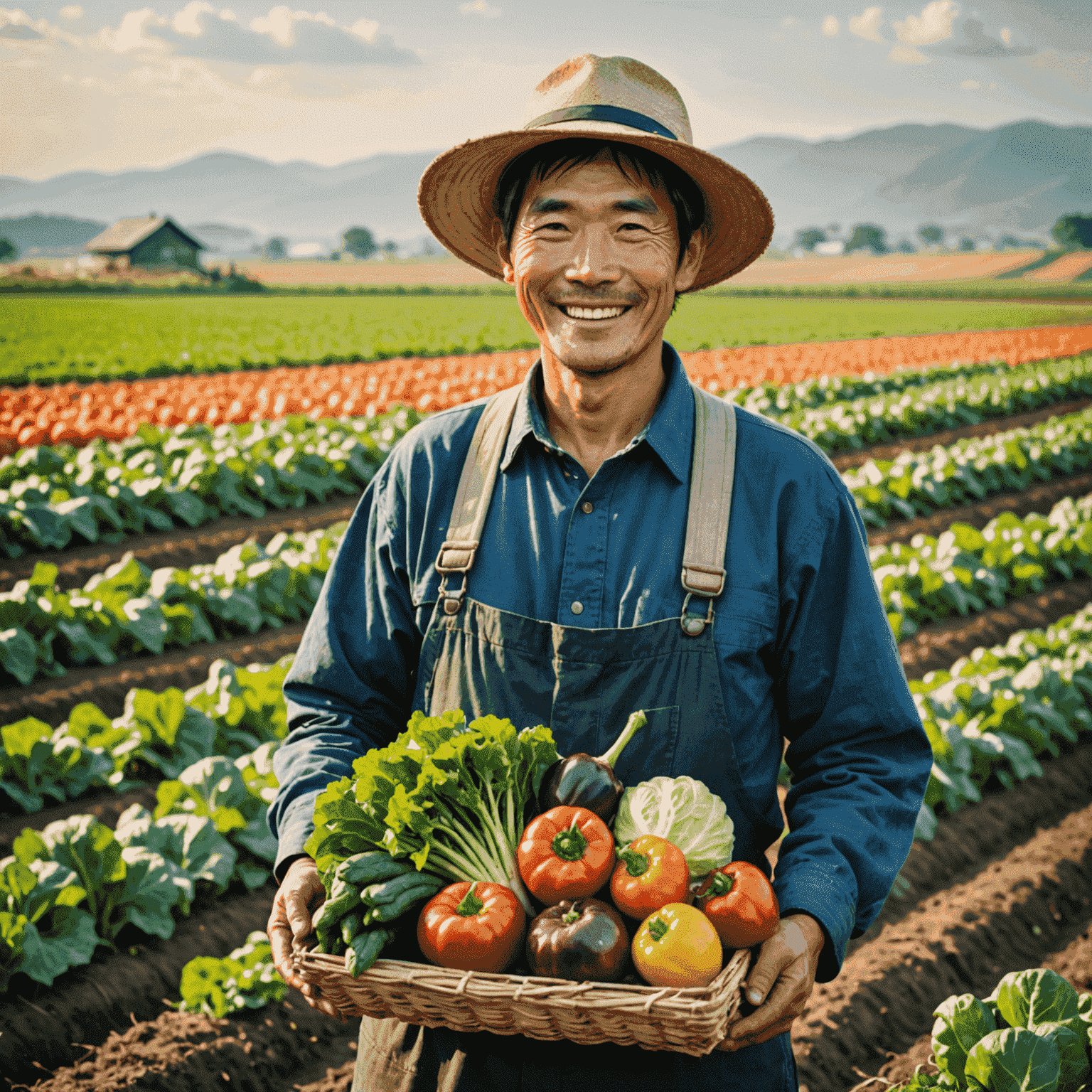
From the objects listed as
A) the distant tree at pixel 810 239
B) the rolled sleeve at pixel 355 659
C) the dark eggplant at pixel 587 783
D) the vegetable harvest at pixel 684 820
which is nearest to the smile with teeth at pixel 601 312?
the rolled sleeve at pixel 355 659

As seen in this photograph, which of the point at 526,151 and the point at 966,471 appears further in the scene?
the point at 966,471

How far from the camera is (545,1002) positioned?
1.63 metres

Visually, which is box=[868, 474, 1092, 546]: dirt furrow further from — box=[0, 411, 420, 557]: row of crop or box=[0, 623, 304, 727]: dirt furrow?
box=[0, 623, 304, 727]: dirt furrow

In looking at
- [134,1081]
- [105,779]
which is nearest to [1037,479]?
[105,779]

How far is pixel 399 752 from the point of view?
192cm

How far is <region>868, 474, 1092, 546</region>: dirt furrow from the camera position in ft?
38.7

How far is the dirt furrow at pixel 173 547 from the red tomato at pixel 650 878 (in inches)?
338

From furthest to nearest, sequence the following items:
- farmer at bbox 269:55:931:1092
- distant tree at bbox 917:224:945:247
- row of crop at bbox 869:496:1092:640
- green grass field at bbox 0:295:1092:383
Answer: distant tree at bbox 917:224:945:247, green grass field at bbox 0:295:1092:383, row of crop at bbox 869:496:1092:640, farmer at bbox 269:55:931:1092

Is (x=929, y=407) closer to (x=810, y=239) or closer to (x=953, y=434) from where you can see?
(x=953, y=434)

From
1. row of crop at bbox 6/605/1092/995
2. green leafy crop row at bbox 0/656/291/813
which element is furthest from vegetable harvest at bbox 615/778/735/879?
green leafy crop row at bbox 0/656/291/813

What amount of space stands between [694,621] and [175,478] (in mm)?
10477

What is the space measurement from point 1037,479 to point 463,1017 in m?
14.9

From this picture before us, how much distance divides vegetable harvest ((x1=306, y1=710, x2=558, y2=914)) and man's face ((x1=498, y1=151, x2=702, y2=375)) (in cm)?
82

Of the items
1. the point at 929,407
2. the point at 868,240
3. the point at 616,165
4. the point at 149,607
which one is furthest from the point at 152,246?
the point at 868,240
